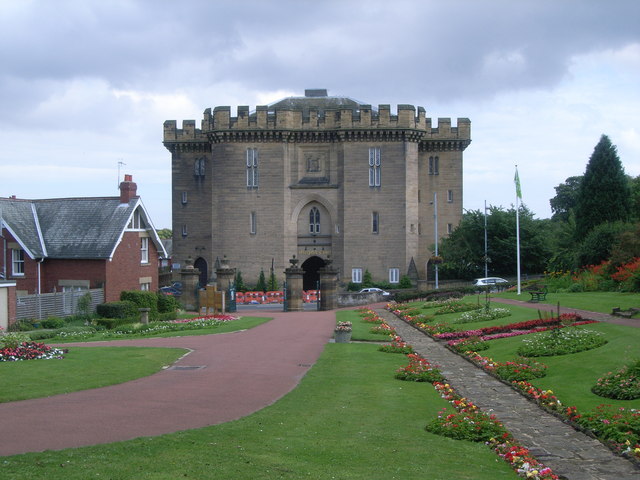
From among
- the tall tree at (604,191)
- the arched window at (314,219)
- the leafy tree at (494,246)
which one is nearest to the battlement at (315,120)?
the arched window at (314,219)

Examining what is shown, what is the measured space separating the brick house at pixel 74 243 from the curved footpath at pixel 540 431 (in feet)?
80.1

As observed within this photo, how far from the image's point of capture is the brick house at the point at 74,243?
1598 inches

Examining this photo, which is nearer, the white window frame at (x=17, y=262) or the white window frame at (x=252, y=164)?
the white window frame at (x=17, y=262)

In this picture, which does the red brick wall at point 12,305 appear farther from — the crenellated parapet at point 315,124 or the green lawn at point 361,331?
the crenellated parapet at point 315,124

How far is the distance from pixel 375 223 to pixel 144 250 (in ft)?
73.4

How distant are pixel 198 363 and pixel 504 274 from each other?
147ft

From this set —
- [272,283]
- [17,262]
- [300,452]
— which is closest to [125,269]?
[17,262]

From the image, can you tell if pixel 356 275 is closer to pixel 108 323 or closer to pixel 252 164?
pixel 252 164

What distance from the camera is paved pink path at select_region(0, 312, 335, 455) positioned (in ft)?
39.6

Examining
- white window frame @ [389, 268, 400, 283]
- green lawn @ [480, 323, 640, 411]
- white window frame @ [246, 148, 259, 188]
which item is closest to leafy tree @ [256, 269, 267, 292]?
white window frame @ [246, 148, 259, 188]

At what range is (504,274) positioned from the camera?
203 feet

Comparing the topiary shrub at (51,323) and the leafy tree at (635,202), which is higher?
the leafy tree at (635,202)

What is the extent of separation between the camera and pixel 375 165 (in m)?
61.1

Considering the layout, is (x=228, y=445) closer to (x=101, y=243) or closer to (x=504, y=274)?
(x=101, y=243)
